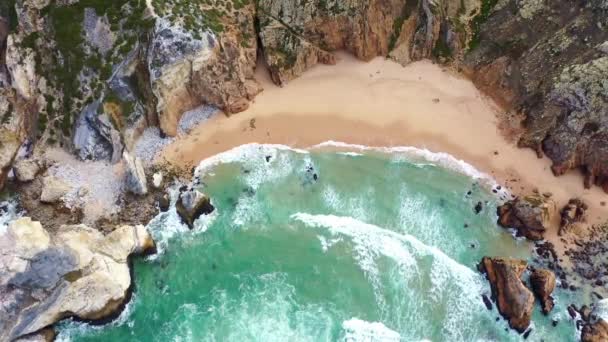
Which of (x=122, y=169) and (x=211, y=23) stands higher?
(x=211, y=23)

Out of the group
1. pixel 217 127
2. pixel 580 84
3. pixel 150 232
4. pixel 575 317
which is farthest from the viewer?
pixel 217 127

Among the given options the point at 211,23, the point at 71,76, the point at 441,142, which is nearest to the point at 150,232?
the point at 71,76

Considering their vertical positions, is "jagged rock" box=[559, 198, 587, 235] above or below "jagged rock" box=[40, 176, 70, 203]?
above

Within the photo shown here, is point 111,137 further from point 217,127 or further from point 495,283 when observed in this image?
point 495,283

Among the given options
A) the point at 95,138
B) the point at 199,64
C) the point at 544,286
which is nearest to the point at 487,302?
the point at 544,286

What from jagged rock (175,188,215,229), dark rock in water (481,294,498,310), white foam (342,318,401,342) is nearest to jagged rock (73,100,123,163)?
jagged rock (175,188,215,229)

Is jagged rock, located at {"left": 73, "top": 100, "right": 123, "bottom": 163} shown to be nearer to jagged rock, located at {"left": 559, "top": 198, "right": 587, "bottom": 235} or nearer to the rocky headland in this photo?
the rocky headland

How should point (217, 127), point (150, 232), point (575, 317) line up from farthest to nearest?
point (217, 127)
point (150, 232)
point (575, 317)
